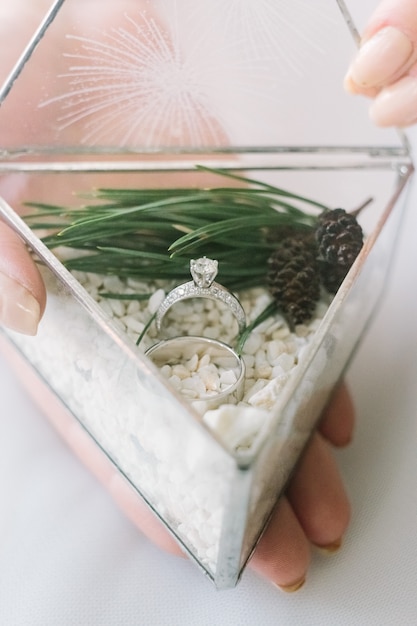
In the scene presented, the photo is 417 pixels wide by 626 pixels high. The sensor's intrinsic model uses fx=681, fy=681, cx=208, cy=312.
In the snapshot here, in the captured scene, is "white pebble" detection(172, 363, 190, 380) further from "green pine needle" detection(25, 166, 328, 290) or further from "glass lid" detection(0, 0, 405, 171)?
"glass lid" detection(0, 0, 405, 171)

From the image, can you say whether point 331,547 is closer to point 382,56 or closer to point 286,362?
point 286,362

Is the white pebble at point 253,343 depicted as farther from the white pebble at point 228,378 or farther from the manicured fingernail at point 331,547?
the manicured fingernail at point 331,547

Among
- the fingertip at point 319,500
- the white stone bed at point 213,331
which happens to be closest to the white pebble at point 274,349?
the white stone bed at point 213,331

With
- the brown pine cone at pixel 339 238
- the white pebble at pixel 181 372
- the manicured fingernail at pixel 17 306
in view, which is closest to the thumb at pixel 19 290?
the manicured fingernail at pixel 17 306

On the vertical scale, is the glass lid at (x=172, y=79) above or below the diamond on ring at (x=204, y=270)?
above

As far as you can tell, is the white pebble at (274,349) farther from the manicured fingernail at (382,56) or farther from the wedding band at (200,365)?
the manicured fingernail at (382,56)

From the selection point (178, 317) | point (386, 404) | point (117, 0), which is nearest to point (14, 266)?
point (178, 317)

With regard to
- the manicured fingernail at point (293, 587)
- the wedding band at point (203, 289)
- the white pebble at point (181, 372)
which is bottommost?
the manicured fingernail at point (293, 587)

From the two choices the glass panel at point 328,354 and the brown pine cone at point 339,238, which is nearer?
the glass panel at point 328,354
